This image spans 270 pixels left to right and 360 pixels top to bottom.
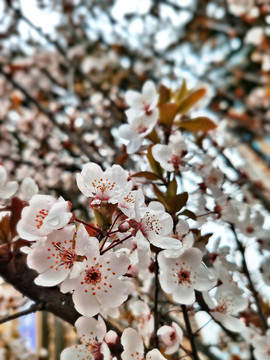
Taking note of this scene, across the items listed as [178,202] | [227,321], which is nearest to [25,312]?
[178,202]

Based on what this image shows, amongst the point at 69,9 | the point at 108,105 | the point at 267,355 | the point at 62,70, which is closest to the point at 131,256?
the point at 267,355

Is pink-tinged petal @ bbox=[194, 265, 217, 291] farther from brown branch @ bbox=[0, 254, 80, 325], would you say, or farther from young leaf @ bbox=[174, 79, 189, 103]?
young leaf @ bbox=[174, 79, 189, 103]

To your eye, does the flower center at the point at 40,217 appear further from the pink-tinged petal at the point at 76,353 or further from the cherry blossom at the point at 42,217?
the pink-tinged petal at the point at 76,353

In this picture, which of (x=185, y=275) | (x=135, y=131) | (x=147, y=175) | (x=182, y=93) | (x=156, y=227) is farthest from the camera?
(x=182, y=93)

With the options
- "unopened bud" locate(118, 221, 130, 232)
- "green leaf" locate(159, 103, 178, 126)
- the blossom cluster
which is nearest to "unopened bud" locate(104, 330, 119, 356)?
the blossom cluster

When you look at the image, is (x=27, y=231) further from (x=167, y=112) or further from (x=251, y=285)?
(x=251, y=285)

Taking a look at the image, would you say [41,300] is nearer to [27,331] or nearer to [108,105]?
[108,105]
